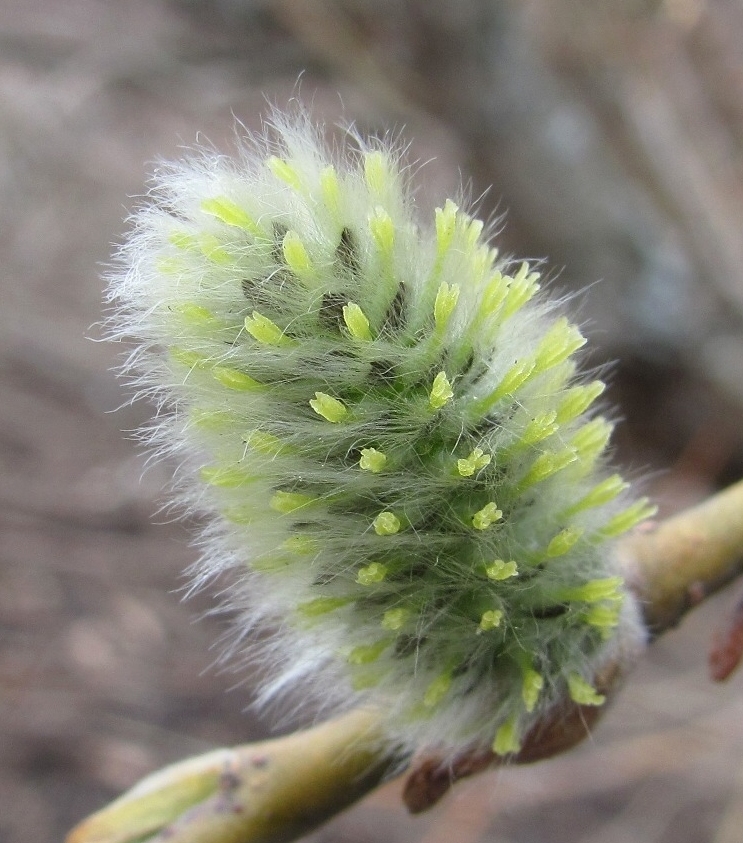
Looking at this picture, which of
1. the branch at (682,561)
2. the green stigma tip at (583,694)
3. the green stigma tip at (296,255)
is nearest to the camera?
the green stigma tip at (296,255)

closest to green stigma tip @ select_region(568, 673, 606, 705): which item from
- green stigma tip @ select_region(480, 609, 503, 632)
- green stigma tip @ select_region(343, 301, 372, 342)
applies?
green stigma tip @ select_region(480, 609, 503, 632)

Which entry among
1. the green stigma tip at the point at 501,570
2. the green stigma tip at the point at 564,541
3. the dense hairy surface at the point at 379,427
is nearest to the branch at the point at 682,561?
the dense hairy surface at the point at 379,427

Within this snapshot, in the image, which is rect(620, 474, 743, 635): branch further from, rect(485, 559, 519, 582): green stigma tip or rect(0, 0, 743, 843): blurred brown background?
rect(0, 0, 743, 843): blurred brown background

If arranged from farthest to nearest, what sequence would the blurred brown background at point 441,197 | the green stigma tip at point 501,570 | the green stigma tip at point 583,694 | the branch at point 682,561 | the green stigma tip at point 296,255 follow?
the blurred brown background at point 441,197 → the branch at point 682,561 → the green stigma tip at point 583,694 → the green stigma tip at point 501,570 → the green stigma tip at point 296,255

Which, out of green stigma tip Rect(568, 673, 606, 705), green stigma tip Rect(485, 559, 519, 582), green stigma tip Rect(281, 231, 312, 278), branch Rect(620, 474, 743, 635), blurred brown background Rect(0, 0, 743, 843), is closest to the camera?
green stigma tip Rect(281, 231, 312, 278)

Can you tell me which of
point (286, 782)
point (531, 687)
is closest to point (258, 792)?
point (286, 782)

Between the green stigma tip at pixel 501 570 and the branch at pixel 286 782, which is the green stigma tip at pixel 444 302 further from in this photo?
the branch at pixel 286 782

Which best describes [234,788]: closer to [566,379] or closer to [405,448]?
[405,448]
